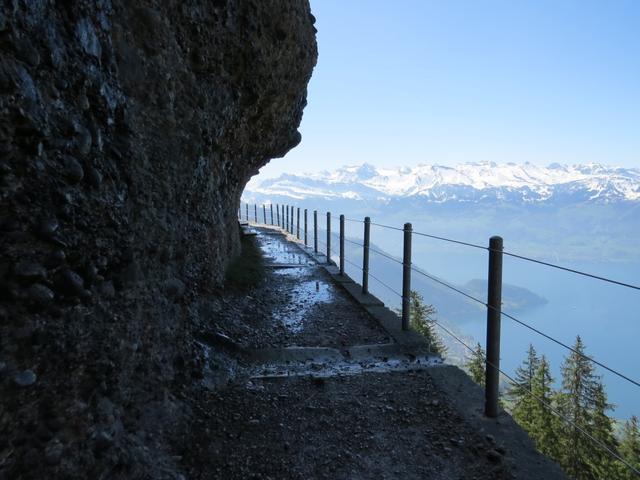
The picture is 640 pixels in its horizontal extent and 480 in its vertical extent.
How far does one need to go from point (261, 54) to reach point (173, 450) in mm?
6021

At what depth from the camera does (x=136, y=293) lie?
312cm

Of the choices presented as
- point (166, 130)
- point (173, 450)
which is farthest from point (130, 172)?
point (173, 450)

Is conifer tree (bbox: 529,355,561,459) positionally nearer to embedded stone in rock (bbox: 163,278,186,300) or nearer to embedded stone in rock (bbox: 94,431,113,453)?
embedded stone in rock (bbox: 163,278,186,300)

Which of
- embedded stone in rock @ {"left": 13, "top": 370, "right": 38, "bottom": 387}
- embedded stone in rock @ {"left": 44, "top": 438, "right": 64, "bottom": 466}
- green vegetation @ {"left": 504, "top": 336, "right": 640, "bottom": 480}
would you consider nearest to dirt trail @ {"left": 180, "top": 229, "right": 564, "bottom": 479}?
embedded stone in rock @ {"left": 44, "top": 438, "right": 64, "bottom": 466}

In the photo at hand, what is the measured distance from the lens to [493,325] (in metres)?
3.46

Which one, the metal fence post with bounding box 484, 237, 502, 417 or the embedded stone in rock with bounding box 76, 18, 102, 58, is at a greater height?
the embedded stone in rock with bounding box 76, 18, 102, 58

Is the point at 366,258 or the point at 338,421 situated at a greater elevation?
the point at 366,258

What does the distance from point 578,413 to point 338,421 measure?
67.9 feet

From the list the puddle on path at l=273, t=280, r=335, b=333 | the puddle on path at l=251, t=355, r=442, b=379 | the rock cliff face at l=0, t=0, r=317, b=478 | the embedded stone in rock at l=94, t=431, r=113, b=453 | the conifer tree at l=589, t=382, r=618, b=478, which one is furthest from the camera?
the conifer tree at l=589, t=382, r=618, b=478

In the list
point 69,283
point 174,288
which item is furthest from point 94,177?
point 174,288

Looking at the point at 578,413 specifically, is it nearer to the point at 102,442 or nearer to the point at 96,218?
the point at 102,442

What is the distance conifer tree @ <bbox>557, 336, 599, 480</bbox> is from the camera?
1659 cm

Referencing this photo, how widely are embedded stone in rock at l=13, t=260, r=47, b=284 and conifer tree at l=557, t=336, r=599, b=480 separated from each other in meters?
→ 19.4

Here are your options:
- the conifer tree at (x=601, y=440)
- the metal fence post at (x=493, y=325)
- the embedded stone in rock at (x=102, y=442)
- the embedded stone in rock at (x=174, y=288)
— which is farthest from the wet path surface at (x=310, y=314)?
the conifer tree at (x=601, y=440)
